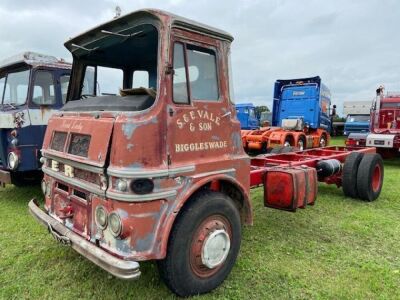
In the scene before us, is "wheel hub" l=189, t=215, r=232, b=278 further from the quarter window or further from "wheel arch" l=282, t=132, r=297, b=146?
"wheel arch" l=282, t=132, r=297, b=146

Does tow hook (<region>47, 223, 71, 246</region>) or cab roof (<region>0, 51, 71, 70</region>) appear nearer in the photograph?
tow hook (<region>47, 223, 71, 246</region>)

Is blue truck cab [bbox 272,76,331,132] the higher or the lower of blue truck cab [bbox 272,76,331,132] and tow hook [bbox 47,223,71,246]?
the higher

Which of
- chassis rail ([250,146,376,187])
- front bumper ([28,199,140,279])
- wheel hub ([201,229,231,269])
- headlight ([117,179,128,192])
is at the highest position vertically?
headlight ([117,179,128,192])

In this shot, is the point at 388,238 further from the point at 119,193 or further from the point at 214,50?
the point at 119,193

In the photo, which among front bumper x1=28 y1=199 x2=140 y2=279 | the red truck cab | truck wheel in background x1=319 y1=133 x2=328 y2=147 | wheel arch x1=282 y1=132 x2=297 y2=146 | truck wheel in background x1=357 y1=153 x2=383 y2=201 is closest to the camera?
front bumper x1=28 y1=199 x2=140 y2=279

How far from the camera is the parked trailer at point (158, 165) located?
8.91ft

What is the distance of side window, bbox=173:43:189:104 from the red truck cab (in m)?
9.55

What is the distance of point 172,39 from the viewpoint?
294 centimetres

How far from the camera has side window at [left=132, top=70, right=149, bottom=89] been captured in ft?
13.5

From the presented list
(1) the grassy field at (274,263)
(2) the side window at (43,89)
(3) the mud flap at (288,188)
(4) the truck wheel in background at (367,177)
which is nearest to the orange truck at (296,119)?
(4) the truck wheel in background at (367,177)

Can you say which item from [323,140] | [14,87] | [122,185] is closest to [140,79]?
[122,185]

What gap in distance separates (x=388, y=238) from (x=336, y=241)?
74 centimetres

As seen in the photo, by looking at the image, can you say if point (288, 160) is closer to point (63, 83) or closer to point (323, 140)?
point (63, 83)

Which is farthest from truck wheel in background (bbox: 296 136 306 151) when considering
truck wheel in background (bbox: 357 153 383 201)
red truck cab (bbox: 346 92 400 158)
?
→ truck wheel in background (bbox: 357 153 383 201)
